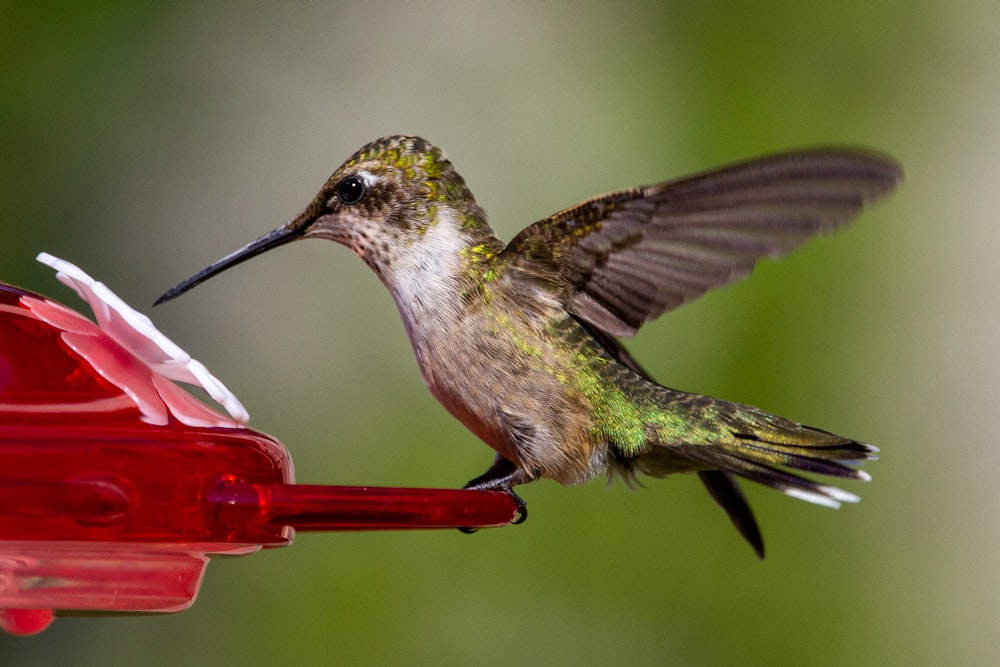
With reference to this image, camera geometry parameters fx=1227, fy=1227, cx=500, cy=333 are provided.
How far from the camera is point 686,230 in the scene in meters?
2.48

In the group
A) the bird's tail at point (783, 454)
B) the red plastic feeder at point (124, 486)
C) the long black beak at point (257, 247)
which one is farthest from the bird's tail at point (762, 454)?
the long black beak at point (257, 247)

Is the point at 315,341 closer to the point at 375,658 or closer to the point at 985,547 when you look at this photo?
the point at 375,658

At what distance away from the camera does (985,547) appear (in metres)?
5.21

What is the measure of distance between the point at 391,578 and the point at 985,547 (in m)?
2.54

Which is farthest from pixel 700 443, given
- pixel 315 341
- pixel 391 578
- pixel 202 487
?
pixel 315 341

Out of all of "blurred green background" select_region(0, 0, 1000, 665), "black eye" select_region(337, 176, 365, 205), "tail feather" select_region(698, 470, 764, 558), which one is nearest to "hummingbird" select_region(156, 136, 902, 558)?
"black eye" select_region(337, 176, 365, 205)

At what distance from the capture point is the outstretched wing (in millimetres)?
2074

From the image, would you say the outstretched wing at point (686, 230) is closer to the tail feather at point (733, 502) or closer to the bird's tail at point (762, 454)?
the bird's tail at point (762, 454)

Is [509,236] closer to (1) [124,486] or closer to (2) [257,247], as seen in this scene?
(2) [257,247]

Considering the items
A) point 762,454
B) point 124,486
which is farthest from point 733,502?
point 124,486

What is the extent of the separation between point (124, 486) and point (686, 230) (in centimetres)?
129

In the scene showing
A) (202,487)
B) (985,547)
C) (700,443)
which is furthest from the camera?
A: (985,547)

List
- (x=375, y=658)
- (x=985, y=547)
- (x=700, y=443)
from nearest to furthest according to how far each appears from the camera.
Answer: (x=700, y=443) < (x=375, y=658) < (x=985, y=547)

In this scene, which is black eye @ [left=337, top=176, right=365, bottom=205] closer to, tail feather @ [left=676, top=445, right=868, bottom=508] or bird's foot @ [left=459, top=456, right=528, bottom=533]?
bird's foot @ [left=459, top=456, right=528, bottom=533]
